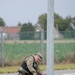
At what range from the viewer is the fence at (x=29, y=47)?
2169 cm

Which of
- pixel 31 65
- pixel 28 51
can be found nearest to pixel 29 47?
pixel 28 51

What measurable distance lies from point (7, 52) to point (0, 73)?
444cm

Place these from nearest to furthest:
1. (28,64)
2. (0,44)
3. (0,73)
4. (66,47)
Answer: (28,64), (0,73), (0,44), (66,47)

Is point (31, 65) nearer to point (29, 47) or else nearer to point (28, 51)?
point (28, 51)

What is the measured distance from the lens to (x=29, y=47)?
2289 cm

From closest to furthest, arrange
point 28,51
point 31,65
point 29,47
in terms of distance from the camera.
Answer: point 31,65
point 28,51
point 29,47

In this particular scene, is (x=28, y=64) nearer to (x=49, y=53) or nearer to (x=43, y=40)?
(x=49, y=53)

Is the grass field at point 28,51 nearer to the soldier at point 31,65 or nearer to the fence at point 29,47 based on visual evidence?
the fence at point 29,47

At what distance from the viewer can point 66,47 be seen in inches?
961

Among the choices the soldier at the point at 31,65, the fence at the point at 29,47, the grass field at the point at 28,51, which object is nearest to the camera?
the soldier at the point at 31,65

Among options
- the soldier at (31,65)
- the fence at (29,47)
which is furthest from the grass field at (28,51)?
the soldier at (31,65)

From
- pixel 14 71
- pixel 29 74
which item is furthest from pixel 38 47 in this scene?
pixel 29 74

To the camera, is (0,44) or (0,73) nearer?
(0,73)

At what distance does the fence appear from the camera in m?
21.7
